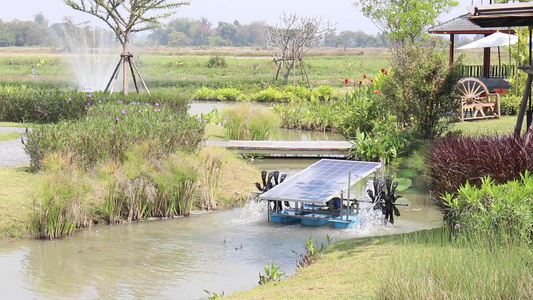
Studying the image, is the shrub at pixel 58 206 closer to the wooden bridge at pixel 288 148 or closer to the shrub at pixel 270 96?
the wooden bridge at pixel 288 148

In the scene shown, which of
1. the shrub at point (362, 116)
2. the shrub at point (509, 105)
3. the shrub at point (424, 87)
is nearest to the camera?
the shrub at point (424, 87)

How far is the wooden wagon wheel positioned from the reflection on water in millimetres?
9815

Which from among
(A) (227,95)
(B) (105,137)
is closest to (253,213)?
(B) (105,137)

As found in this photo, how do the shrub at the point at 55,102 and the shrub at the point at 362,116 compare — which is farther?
the shrub at the point at 55,102

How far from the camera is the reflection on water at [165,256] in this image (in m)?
8.38

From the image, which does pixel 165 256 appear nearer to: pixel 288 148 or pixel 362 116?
pixel 288 148

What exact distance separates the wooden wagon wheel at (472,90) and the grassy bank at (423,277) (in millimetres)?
14051

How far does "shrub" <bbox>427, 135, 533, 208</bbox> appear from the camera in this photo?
333 inches

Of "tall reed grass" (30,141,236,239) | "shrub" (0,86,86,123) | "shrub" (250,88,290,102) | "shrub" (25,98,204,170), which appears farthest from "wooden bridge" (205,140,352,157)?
"shrub" (250,88,290,102)

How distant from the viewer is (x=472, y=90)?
70.7ft

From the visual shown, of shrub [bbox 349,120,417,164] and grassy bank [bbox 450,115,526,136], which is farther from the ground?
grassy bank [bbox 450,115,526,136]

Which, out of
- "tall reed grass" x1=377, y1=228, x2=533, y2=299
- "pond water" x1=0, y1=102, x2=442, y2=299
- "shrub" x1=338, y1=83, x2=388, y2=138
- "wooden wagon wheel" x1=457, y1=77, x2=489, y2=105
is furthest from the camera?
"wooden wagon wheel" x1=457, y1=77, x2=489, y2=105

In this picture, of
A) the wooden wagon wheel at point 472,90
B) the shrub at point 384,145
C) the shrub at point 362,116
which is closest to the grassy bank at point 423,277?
the shrub at point 384,145

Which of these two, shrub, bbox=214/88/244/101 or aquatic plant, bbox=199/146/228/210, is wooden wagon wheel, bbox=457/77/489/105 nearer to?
aquatic plant, bbox=199/146/228/210
